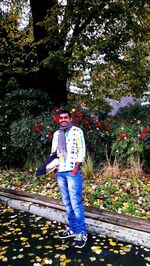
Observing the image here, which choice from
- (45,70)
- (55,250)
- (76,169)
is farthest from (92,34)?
(55,250)

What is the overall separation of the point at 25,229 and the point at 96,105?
7.97 meters

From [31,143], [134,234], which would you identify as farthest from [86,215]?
[31,143]

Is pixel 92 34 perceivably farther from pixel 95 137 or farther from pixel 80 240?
pixel 80 240

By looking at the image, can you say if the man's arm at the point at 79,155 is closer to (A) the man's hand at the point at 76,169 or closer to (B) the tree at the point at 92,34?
(A) the man's hand at the point at 76,169

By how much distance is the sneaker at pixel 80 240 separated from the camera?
13.6ft

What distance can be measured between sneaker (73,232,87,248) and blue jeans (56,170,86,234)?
0.25 ft

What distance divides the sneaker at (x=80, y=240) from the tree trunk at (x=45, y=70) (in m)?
6.74

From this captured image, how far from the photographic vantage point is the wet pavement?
3750 millimetres

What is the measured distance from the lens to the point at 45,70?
10953mm

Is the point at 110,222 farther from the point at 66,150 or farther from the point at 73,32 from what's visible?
the point at 73,32

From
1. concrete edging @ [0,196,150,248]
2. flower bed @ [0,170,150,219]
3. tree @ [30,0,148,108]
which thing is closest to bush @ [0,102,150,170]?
flower bed @ [0,170,150,219]

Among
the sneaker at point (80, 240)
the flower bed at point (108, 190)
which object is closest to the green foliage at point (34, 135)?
the flower bed at point (108, 190)

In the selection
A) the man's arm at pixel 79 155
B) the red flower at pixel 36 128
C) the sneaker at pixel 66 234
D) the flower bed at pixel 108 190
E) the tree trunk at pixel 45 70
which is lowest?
the sneaker at pixel 66 234

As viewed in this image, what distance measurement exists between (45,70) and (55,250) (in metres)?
8.02
